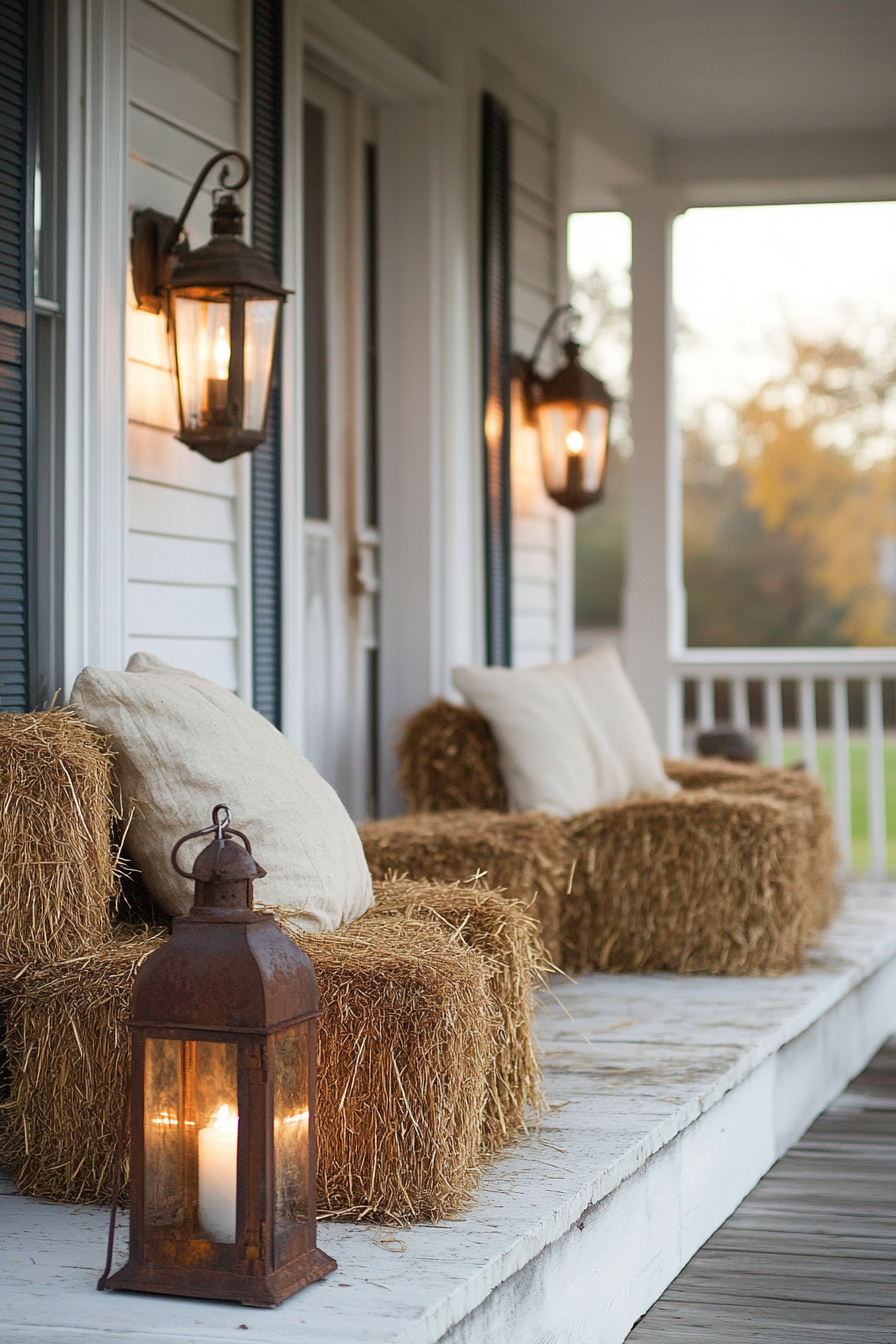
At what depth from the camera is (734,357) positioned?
57.5ft

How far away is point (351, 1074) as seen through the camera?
203 centimetres

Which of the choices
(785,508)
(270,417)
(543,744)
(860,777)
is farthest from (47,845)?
(785,508)

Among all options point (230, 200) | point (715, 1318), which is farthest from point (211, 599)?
point (715, 1318)

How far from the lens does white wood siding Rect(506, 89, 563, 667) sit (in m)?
5.22

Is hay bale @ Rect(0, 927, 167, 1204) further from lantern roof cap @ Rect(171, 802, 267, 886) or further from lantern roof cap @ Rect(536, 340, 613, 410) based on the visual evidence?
lantern roof cap @ Rect(536, 340, 613, 410)

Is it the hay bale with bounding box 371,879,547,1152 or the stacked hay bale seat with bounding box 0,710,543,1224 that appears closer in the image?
the stacked hay bale seat with bounding box 0,710,543,1224

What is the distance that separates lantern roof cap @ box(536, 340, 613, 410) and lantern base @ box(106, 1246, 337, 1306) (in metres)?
3.64

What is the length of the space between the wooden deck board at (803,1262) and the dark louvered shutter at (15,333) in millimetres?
1406

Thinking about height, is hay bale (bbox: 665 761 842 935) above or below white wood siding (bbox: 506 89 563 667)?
below

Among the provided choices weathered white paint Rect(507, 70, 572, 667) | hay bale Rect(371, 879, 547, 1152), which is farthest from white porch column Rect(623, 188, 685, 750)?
hay bale Rect(371, 879, 547, 1152)

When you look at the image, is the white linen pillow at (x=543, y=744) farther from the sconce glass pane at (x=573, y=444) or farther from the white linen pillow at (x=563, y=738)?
the sconce glass pane at (x=573, y=444)

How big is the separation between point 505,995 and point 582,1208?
0.39 meters

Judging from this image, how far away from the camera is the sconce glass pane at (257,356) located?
3006mm

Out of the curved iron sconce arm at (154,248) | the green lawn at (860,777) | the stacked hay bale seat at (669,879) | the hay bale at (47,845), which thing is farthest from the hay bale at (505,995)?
the green lawn at (860,777)
